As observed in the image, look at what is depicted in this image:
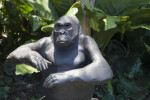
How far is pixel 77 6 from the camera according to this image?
3.73 meters

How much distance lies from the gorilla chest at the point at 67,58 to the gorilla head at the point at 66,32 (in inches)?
3.4

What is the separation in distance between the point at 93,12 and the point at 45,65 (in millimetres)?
2048

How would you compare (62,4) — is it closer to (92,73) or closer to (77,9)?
(77,9)

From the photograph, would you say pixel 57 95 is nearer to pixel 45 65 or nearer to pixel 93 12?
pixel 45 65

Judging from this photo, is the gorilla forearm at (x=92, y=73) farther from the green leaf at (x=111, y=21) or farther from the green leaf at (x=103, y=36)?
the green leaf at (x=103, y=36)

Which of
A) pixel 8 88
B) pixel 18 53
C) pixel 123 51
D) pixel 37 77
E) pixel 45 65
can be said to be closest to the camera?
pixel 45 65

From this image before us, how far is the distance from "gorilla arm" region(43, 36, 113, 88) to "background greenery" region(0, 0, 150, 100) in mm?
1708

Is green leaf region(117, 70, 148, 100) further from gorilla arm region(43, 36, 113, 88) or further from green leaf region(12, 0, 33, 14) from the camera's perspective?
gorilla arm region(43, 36, 113, 88)

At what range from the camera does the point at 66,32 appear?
6.40ft

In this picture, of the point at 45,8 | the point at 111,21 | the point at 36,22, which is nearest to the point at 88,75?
the point at 111,21

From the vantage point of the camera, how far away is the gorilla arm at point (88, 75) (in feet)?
5.69

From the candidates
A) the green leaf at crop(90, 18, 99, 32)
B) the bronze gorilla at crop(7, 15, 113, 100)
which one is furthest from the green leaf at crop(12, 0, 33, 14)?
the bronze gorilla at crop(7, 15, 113, 100)

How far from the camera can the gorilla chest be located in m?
1.97

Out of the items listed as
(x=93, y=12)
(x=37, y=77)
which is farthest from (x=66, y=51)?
(x=37, y=77)
